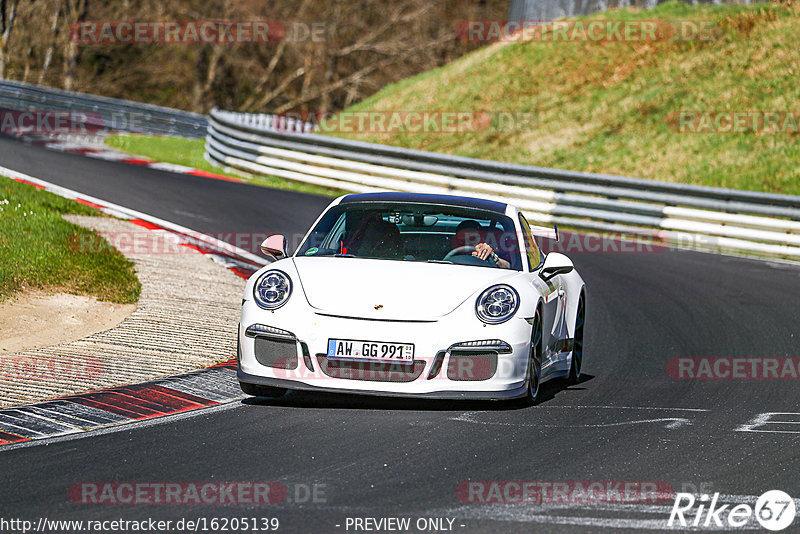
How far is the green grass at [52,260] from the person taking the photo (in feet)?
36.8

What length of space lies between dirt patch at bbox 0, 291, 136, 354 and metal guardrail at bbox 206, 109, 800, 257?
421 inches

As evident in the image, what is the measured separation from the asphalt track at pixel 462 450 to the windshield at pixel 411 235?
0.99 meters

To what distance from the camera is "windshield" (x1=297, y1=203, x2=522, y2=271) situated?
8.28 metres

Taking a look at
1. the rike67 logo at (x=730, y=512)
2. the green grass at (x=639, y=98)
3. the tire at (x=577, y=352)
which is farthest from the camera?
the green grass at (x=639, y=98)

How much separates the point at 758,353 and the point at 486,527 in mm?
5820

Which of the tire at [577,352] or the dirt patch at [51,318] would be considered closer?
the tire at [577,352]

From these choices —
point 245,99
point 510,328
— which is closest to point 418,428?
point 510,328

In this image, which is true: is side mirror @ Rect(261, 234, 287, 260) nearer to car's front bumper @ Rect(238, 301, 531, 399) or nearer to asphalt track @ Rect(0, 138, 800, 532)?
car's front bumper @ Rect(238, 301, 531, 399)

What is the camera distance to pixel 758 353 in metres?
10.2

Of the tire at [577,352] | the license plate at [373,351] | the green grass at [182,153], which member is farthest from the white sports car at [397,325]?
the green grass at [182,153]

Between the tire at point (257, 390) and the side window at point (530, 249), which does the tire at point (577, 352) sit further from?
the tire at point (257, 390)

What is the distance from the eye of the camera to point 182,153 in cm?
2855

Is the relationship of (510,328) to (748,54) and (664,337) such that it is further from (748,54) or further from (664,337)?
(748,54)

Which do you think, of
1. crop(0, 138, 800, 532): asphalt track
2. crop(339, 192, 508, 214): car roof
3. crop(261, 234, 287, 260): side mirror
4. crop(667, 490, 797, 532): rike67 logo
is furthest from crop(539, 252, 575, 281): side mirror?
crop(667, 490, 797, 532): rike67 logo
